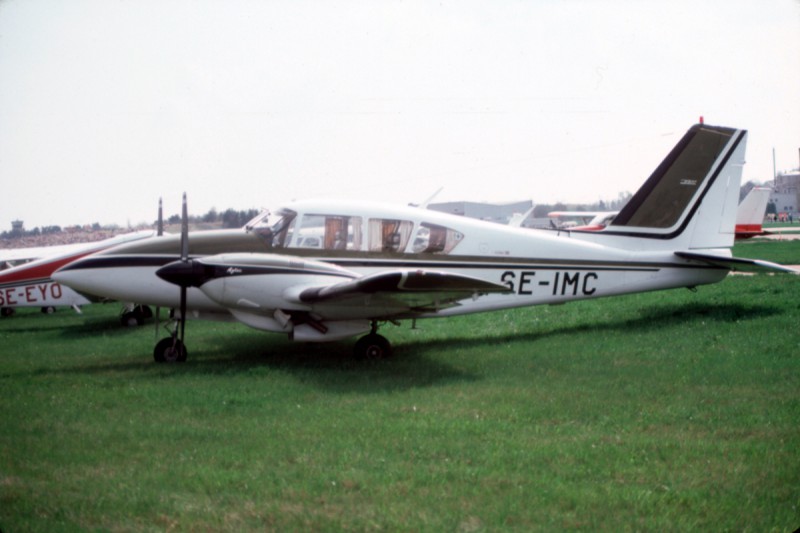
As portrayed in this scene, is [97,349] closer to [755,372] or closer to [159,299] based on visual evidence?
[159,299]

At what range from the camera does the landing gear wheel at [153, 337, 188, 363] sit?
9.86m

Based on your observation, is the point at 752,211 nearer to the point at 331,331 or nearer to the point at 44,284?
the point at 331,331

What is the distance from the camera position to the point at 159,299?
9.77 metres

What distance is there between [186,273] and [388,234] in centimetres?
307

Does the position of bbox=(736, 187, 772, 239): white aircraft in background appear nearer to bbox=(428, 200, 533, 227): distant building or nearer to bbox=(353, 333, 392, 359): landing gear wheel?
bbox=(428, 200, 533, 227): distant building

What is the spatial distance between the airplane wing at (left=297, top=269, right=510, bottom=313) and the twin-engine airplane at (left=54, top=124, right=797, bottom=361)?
3 centimetres

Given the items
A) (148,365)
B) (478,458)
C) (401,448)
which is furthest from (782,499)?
(148,365)

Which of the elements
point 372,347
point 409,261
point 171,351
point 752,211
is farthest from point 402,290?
point 752,211

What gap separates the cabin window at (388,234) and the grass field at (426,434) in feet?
5.47

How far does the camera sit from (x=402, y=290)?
8383 mm

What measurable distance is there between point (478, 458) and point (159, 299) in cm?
609

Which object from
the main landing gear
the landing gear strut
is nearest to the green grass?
the landing gear strut

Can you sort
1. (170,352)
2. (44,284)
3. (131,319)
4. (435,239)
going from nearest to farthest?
(170,352)
(435,239)
(131,319)
(44,284)

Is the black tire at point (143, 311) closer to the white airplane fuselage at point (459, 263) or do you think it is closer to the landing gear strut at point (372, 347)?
the white airplane fuselage at point (459, 263)
